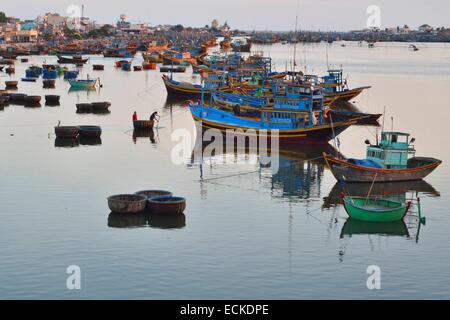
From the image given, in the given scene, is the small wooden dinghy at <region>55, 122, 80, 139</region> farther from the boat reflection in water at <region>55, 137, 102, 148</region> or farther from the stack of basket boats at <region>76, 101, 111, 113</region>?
the stack of basket boats at <region>76, 101, 111, 113</region>

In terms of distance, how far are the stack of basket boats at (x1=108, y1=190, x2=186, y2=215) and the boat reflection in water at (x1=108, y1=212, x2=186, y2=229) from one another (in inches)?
7.3

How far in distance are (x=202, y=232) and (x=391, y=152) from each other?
14712mm

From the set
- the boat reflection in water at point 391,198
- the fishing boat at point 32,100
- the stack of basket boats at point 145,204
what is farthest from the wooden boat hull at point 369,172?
the fishing boat at point 32,100

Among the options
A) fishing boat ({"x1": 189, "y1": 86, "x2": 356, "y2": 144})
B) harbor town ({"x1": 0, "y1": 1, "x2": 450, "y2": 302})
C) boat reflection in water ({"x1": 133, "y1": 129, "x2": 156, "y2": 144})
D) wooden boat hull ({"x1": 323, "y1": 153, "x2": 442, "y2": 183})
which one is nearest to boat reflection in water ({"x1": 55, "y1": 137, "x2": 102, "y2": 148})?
harbor town ({"x1": 0, "y1": 1, "x2": 450, "y2": 302})

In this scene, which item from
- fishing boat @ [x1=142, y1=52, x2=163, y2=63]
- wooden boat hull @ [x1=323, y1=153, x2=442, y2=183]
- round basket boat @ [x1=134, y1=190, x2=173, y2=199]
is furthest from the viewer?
fishing boat @ [x1=142, y1=52, x2=163, y2=63]

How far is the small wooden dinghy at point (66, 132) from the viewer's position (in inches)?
2281

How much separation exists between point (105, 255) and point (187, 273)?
379cm

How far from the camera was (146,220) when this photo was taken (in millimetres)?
34781

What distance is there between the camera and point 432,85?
11381cm

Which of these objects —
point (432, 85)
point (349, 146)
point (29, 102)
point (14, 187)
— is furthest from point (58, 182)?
point (432, 85)

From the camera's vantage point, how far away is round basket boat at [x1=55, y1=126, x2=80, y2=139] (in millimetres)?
57938

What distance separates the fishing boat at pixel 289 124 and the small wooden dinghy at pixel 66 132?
10.2 metres

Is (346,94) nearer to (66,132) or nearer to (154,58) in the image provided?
(66,132)
